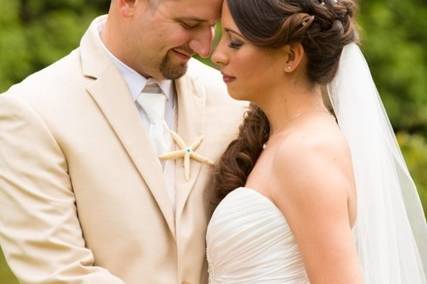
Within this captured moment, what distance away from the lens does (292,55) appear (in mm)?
5141

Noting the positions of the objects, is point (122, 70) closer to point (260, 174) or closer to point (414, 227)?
point (260, 174)

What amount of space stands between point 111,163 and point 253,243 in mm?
666

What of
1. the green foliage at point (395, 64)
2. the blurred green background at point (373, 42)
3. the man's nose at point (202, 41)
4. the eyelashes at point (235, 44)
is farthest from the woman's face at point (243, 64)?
the green foliage at point (395, 64)

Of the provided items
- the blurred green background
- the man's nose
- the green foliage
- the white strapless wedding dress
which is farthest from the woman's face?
the green foliage

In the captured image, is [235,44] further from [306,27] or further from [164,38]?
[164,38]

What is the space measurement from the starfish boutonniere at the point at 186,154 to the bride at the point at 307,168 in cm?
12

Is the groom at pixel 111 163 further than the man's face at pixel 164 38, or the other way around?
the man's face at pixel 164 38

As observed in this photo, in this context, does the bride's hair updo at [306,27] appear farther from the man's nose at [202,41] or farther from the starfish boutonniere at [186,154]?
the man's nose at [202,41]

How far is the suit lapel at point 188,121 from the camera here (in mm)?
5395

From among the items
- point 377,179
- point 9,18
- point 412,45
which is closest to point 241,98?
point 377,179

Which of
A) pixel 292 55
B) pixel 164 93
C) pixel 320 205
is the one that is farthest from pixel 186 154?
pixel 320 205

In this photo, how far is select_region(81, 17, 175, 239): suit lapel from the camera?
5305 millimetres

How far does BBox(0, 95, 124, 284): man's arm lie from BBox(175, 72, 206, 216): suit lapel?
446 millimetres

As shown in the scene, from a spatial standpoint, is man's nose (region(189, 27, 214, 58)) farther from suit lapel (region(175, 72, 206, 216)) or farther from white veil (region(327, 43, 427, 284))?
white veil (region(327, 43, 427, 284))
